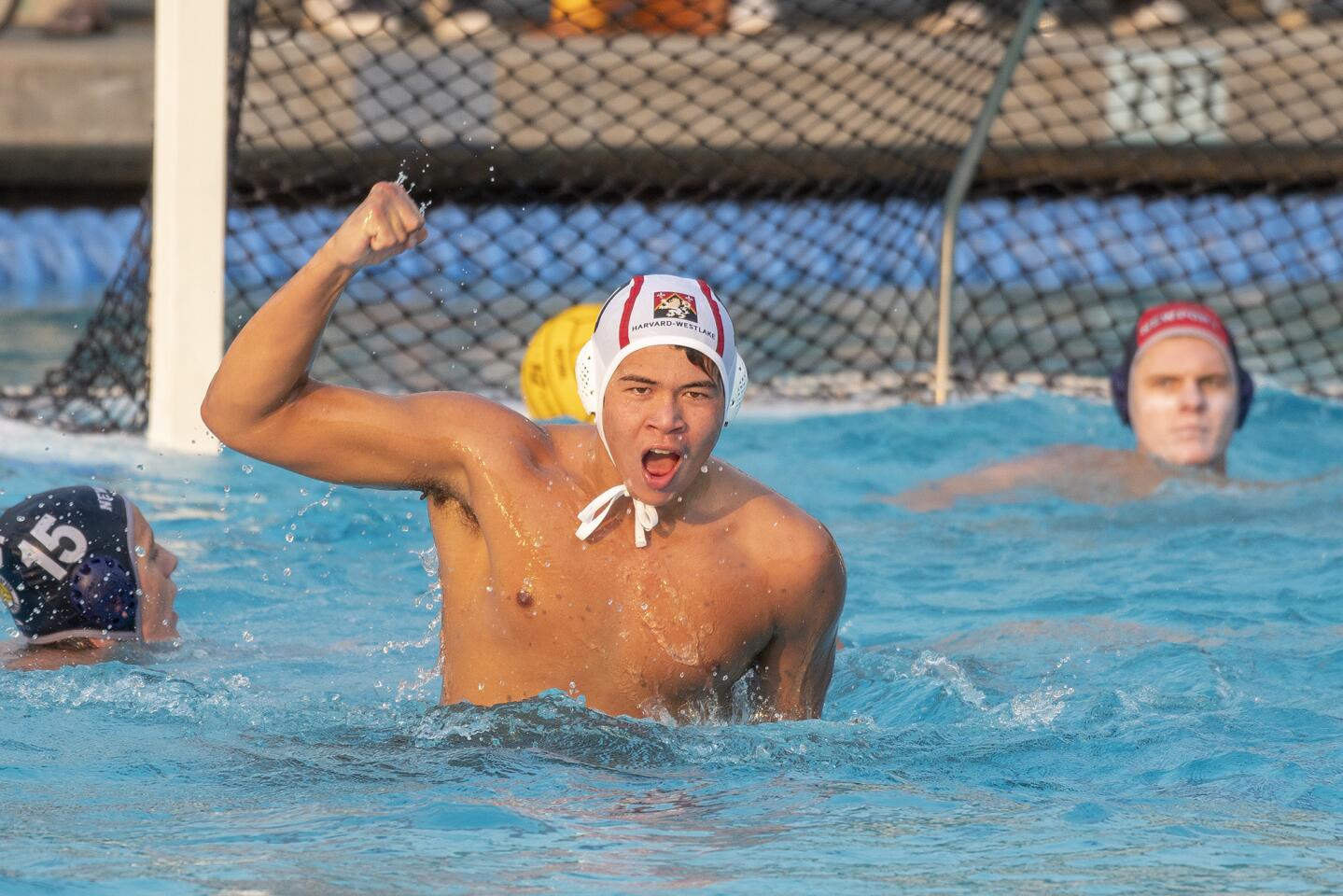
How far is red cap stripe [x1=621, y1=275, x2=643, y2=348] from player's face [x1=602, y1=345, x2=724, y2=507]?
28 mm

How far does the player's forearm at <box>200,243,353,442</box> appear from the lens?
263 cm

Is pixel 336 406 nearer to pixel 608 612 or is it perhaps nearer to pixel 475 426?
pixel 475 426

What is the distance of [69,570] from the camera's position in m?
3.55

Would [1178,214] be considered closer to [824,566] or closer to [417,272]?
[417,272]

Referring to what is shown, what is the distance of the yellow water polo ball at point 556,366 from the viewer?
5.44 meters

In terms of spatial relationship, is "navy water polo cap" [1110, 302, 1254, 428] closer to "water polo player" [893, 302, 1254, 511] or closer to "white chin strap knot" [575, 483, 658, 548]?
"water polo player" [893, 302, 1254, 511]

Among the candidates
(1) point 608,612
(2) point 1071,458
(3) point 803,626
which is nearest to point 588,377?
(1) point 608,612

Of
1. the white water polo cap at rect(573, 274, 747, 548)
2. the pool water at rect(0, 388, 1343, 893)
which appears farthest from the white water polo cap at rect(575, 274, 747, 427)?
the pool water at rect(0, 388, 1343, 893)

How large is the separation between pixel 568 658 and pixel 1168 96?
19.3ft

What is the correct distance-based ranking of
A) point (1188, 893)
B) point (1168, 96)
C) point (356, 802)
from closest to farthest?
1. point (1188, 893)
2. point (356, 802)
3. point (1168, 96)

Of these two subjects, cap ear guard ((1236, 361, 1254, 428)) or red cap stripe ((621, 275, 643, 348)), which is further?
cap ear guard ((1236, 361, 1254, 428))

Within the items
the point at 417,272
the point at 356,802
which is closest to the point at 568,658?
the point at 356,802

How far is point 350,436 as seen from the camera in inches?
111

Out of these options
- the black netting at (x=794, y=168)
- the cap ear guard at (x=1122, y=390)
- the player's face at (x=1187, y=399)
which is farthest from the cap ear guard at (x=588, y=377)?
the cap ear guard at (x=1122, y=390)
